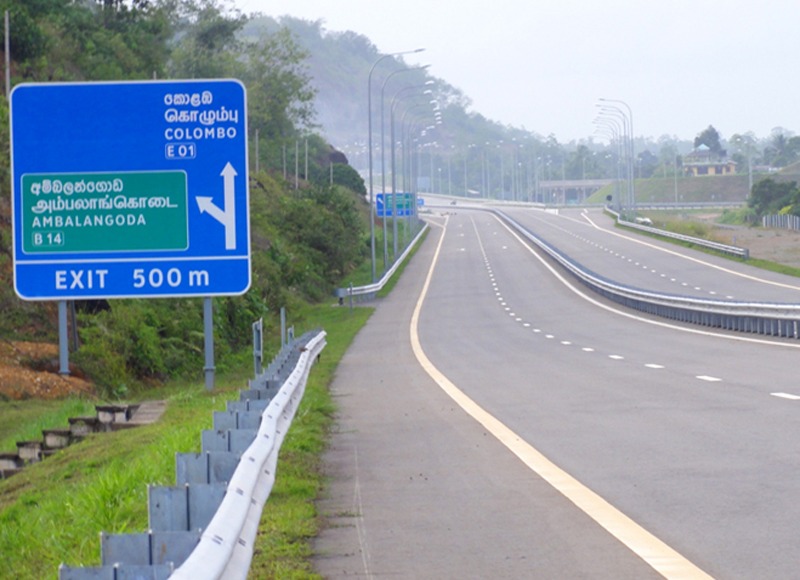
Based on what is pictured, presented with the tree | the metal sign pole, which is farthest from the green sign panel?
the tree

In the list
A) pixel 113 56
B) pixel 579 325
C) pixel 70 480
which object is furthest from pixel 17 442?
pixel 113 56

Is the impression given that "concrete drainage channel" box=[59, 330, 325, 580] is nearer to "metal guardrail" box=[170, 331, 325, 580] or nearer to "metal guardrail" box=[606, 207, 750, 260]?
"metal guardrail" box=[170, 331, 325, 580]

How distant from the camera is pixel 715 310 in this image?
39.3 meters

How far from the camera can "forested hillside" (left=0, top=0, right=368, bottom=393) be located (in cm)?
3108

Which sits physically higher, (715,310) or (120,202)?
(120,202)

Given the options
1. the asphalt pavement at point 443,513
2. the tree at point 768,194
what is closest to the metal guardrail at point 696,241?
the tree at point 768,194

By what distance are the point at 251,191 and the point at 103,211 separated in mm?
51113

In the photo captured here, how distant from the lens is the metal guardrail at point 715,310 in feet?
109

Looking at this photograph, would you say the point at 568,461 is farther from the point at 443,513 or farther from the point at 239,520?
the point at 239,520

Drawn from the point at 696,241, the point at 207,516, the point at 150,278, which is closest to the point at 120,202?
the point at 150,278

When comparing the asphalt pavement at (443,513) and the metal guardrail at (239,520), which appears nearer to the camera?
the metal guardrail at (239,520)

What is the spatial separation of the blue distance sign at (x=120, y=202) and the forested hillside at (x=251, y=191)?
10438 mm

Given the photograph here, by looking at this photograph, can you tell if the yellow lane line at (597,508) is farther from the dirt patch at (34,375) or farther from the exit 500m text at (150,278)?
the dirt patch at (34,375)

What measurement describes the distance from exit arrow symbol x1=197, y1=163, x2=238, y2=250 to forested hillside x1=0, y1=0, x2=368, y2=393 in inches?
425
